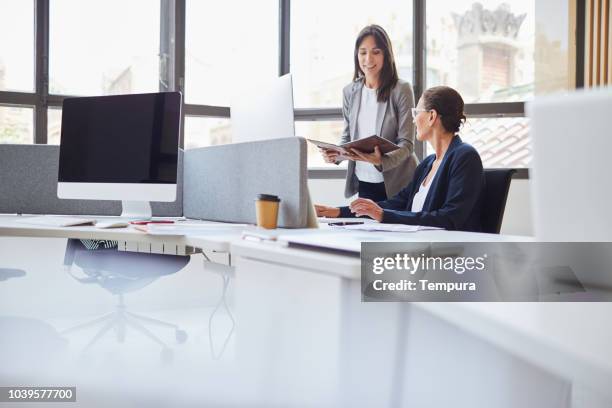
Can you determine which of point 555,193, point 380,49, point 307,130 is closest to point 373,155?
point 380,49

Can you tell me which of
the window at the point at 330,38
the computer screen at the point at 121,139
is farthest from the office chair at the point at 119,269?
the window at the point at 330,38

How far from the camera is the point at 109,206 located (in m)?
2.30

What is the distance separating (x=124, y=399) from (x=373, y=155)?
125cm

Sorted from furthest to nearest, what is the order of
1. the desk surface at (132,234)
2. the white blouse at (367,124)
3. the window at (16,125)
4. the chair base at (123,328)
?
the window at (16,125) < the white blouse at (367,124) < the chair base at (123,328) < the desk surface at (132,234)

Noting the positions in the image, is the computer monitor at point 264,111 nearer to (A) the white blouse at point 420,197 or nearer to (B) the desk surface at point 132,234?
(B) the desk surface at point 132,234

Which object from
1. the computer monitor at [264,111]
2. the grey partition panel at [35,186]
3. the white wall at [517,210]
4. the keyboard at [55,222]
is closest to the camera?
the keyboard at [55,222]

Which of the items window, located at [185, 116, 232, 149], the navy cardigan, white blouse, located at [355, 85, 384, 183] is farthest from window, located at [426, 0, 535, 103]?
the navy cardigan

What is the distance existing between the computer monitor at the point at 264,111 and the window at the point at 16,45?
1821 mm

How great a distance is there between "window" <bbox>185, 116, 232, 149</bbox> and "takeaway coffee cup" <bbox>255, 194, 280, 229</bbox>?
208cm

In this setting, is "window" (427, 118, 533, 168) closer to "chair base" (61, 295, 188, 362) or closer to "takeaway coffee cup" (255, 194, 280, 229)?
"chair base" (61, 295, 188, 362)

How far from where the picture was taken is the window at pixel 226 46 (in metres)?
3.65

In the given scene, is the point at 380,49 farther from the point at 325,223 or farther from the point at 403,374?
the point at 403,374

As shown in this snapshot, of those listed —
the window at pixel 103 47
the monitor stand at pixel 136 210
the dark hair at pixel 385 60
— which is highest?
the window at pixel 103 47

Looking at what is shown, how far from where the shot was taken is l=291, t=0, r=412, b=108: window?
3.82 metres
